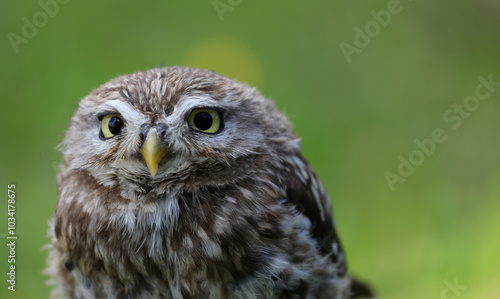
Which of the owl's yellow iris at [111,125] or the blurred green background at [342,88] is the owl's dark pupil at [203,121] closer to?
the owl's yellow iris at [111,125]

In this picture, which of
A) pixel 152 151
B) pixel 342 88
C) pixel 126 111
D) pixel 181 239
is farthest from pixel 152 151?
pixel 342 88

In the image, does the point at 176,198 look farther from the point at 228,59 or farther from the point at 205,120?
the point at 228,59

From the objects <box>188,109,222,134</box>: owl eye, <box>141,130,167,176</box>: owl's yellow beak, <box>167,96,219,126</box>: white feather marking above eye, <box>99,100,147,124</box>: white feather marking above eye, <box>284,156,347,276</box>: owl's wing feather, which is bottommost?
<box>284,156,347,276</box>: owl's wing feather

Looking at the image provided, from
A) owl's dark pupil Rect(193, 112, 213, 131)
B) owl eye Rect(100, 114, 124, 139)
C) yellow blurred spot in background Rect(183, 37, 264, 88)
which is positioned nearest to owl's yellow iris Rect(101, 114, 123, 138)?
owl eye Rect(100, 114, 124, 139)

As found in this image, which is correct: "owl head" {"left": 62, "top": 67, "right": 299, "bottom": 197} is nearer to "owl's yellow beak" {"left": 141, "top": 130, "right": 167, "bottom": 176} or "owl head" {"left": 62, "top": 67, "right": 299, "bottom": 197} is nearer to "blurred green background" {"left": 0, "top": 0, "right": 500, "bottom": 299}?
"owl's yellow beak" {"left": 141, "top": 130, "right": 167, "bottom": 176}

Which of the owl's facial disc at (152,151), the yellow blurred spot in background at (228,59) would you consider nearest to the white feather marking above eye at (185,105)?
the owl's facial disc at (152,151)

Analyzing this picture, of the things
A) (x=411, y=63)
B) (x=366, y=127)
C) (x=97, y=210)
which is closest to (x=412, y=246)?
(x=366, y=127)

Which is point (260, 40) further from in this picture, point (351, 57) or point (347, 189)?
point (347, 189)

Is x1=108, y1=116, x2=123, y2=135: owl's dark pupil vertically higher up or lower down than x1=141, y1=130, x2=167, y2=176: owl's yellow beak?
higher up
